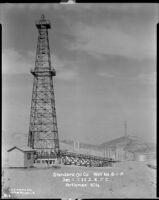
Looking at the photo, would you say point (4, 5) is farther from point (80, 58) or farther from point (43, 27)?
point (80, 58)

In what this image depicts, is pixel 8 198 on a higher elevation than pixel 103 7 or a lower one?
lower

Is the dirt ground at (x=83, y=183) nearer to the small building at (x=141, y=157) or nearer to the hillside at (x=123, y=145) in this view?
the small building at (x=141, y=157)

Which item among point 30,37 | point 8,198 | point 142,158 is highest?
point 30,37

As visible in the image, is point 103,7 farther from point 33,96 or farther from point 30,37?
point 33,96

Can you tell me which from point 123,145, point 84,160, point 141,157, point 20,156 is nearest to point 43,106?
point 20,156

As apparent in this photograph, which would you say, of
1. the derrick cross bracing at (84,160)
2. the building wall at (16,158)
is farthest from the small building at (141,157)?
the building wall at (16,158)

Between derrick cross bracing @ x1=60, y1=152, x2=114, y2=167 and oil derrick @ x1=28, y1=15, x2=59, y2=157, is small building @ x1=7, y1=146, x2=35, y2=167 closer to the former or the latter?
oil derrick @ x1=28, y1=15, x2=59, y2=157

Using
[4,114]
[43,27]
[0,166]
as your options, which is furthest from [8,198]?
[43,27]
